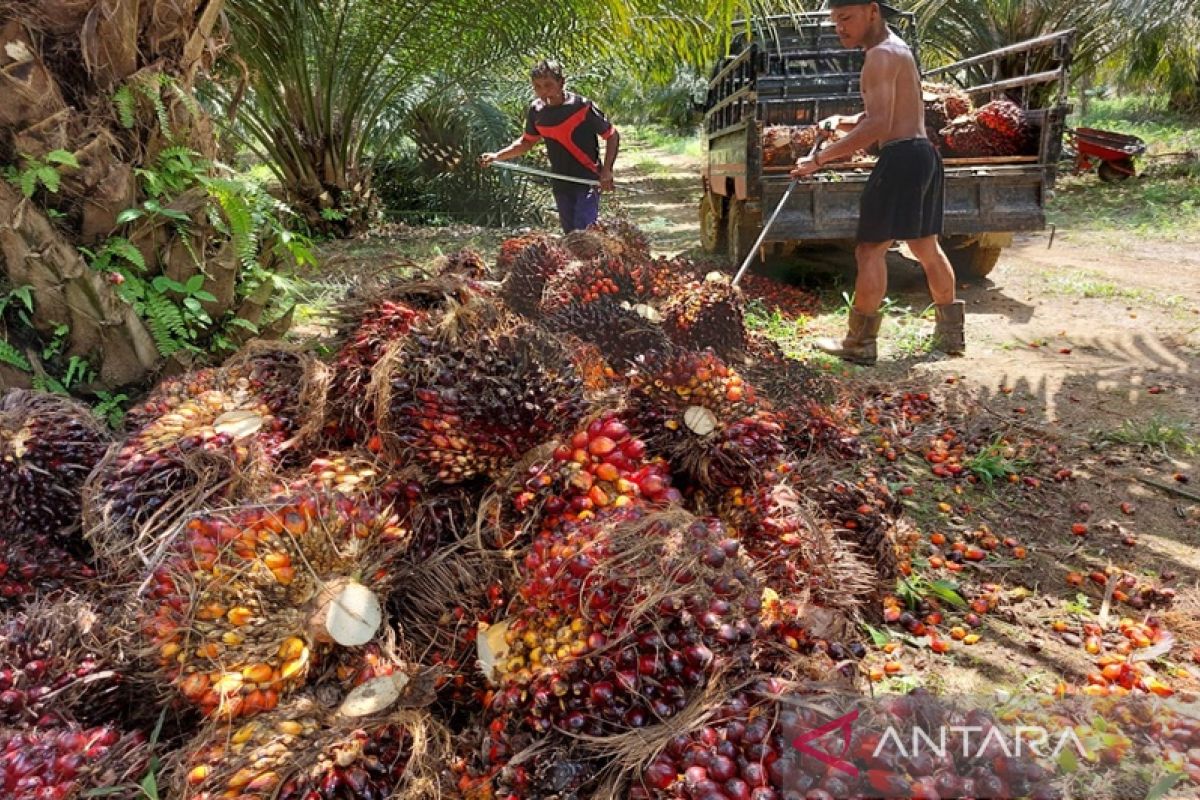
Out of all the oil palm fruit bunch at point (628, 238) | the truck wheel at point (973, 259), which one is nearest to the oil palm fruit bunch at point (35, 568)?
the oil palm fruit bunch at point (628, 238)

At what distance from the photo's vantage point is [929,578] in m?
2.44

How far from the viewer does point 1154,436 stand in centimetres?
327

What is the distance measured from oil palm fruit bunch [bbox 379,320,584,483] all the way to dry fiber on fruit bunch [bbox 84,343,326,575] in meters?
0.35

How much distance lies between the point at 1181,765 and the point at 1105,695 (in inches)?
16.5

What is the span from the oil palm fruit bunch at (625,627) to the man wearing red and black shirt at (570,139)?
464 centimetres

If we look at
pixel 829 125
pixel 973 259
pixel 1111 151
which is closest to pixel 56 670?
pixel 829 125

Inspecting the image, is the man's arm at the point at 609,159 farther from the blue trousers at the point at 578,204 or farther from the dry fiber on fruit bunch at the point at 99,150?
the dry fiber on fruit bunch at the point at 99,150

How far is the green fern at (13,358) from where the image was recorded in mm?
2664

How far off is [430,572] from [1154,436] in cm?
317

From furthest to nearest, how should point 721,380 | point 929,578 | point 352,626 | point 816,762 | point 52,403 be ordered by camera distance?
1. point 929,578
2. point 52,403
3. point 721,380
4. point 352,626
5. point 816,762

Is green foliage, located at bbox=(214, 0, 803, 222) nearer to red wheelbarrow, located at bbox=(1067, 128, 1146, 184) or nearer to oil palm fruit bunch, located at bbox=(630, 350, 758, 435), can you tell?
oil palm fruit bunch, located at bbox=(630, 350, 758, 435)

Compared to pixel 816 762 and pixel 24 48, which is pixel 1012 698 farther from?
pixel 24 48

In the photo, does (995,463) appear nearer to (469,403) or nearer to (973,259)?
(469,403)

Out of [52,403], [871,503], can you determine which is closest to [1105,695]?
[871,503]
